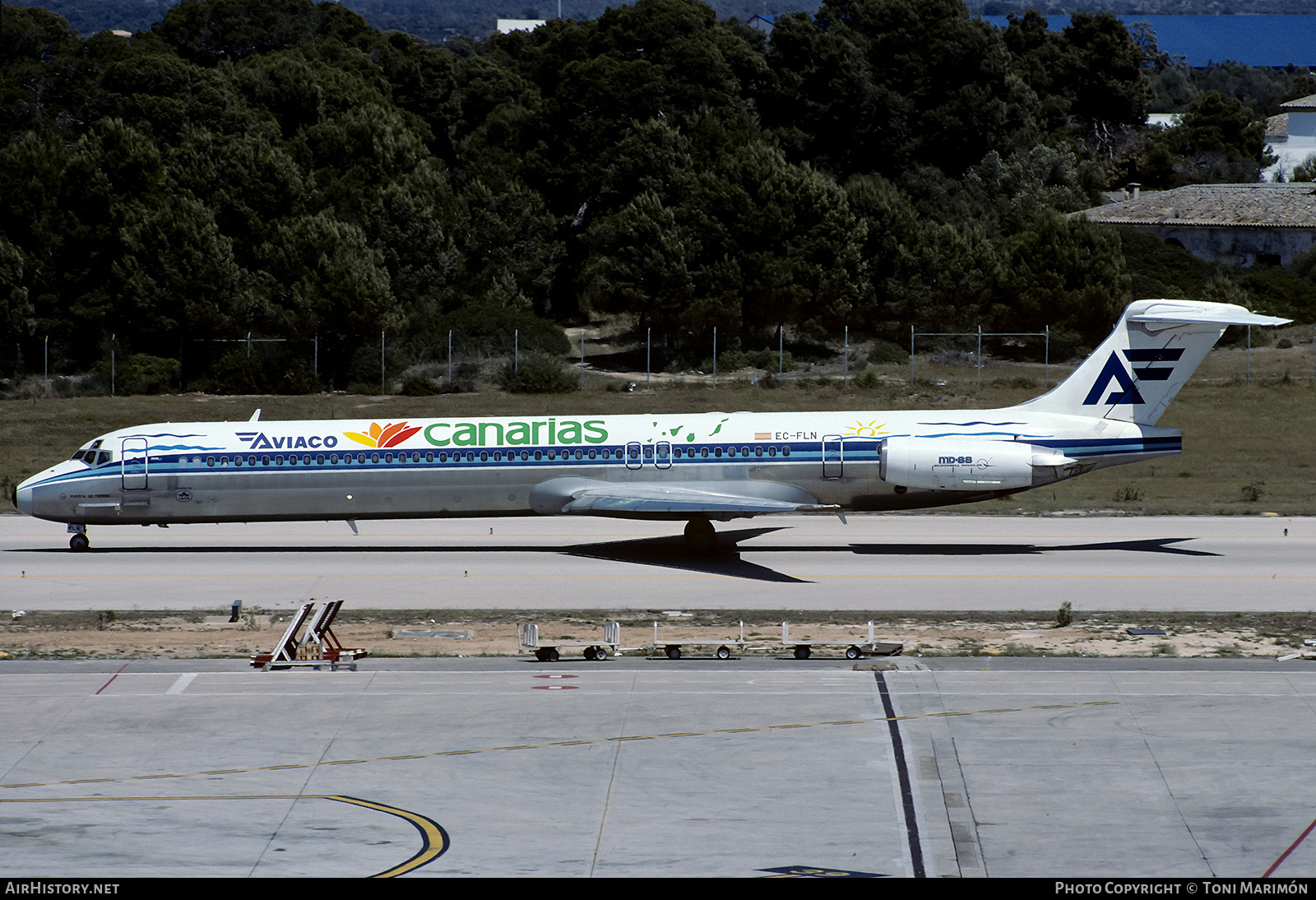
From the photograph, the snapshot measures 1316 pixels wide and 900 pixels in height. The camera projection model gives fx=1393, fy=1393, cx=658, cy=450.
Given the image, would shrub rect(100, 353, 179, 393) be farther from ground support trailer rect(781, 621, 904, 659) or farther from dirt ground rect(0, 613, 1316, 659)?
ground support trailer rect(781, 621, 904, 659)

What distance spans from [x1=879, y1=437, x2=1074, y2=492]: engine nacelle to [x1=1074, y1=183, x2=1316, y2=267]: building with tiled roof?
5201 centimetres

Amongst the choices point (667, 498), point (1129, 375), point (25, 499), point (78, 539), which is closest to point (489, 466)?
point (667, 498)

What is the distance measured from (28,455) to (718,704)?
134 feet

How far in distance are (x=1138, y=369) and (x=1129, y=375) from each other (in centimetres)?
24

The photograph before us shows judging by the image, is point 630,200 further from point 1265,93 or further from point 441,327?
point 1265,93

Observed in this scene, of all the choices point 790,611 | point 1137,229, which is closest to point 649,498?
point 790,611

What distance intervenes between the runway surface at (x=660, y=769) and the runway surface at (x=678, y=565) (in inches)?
225

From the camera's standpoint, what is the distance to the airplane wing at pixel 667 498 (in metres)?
30.5

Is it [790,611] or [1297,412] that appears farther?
[1297,412]

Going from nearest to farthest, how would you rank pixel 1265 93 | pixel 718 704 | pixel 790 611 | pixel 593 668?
pixel 718 704, pixel 593 668, pixel 790 611, pixel 1265 93

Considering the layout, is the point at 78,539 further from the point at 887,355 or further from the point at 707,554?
the point at 887,355

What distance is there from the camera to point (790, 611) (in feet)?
84.9

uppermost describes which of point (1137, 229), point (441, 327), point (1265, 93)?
point (1265, 93)

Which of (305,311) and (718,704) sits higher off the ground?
(305,311)
